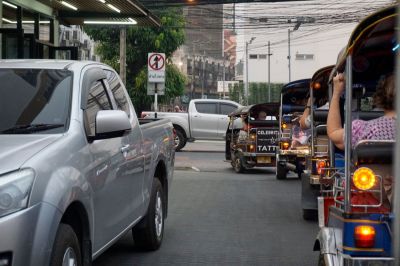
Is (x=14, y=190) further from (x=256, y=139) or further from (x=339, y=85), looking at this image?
(x=256, y=139)

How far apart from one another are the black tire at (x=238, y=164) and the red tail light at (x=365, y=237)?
12539 millimetres

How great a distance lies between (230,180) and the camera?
569 inches

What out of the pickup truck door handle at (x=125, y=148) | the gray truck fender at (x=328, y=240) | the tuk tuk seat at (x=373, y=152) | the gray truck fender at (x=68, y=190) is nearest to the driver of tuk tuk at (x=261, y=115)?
the pickup truck door handle at (x=125, y=148)

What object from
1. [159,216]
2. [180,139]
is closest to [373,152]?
[159,216]

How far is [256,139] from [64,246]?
12.4m

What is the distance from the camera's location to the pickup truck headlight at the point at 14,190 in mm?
3443

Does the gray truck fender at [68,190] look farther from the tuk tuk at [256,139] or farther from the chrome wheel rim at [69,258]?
the tuk tuk at [256,139]

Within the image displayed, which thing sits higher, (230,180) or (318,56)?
(318,56)

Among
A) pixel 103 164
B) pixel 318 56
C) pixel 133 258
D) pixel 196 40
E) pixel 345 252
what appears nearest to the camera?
pixel 345 252

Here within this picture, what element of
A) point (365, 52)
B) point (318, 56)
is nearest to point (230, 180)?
point (365, 52)

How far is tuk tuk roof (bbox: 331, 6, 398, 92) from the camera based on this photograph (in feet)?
13.3

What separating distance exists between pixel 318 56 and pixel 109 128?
62932 millimetres

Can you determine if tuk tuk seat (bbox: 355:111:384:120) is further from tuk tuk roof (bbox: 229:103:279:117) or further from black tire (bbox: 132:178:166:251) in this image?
tuk tuk roof (bbox: 229:103:279:117)

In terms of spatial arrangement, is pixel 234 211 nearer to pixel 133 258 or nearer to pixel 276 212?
pixel 276 212
